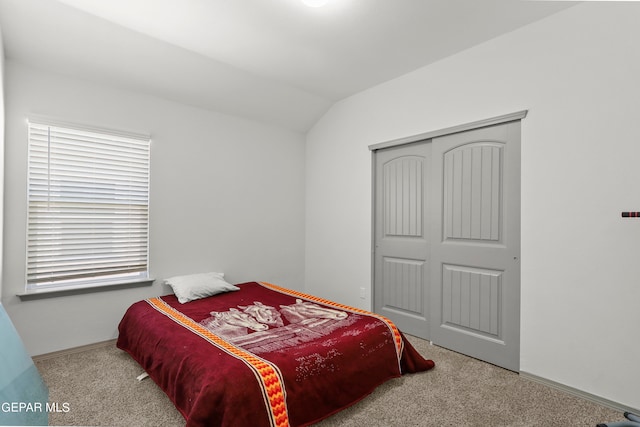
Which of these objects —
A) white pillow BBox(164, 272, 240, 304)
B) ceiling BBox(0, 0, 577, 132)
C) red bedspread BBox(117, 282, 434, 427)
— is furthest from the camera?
white pillow BBox(164, 272, 240, 304)

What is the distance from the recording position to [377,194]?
380 cm

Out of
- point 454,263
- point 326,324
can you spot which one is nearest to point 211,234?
point 326,324

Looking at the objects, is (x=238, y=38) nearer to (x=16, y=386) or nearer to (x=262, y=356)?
(x=262, y=356)

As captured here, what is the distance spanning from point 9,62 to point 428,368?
4092 mm

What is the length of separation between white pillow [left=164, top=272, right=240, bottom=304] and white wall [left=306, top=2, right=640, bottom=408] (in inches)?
105

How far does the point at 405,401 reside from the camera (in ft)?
7.25

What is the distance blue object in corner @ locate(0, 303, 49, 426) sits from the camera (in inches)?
47.1

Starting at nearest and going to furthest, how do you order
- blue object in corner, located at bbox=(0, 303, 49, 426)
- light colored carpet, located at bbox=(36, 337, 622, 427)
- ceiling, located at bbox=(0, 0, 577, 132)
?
blue object in corner, located at bbox=(0, 303, 49, 426)
light colored carpet, located at bbox=(36, 337, 622, 427)
ceiling, located at bbox=(0, 0, 577, 132)

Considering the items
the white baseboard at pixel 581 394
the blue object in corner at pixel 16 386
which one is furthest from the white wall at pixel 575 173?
the blue object in corner at pixel 16 386

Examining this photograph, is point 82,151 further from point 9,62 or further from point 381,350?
point 381,350

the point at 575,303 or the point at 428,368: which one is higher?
the point at 575,303

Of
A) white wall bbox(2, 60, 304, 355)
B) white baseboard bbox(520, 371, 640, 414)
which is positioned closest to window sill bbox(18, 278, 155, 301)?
white wall bbox(2, 60, 304, 355)

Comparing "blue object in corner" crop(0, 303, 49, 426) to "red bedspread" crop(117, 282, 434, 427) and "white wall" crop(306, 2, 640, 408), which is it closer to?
"red bedspread" crop(117, 282, 434, 427)

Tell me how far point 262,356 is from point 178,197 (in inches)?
86.2
